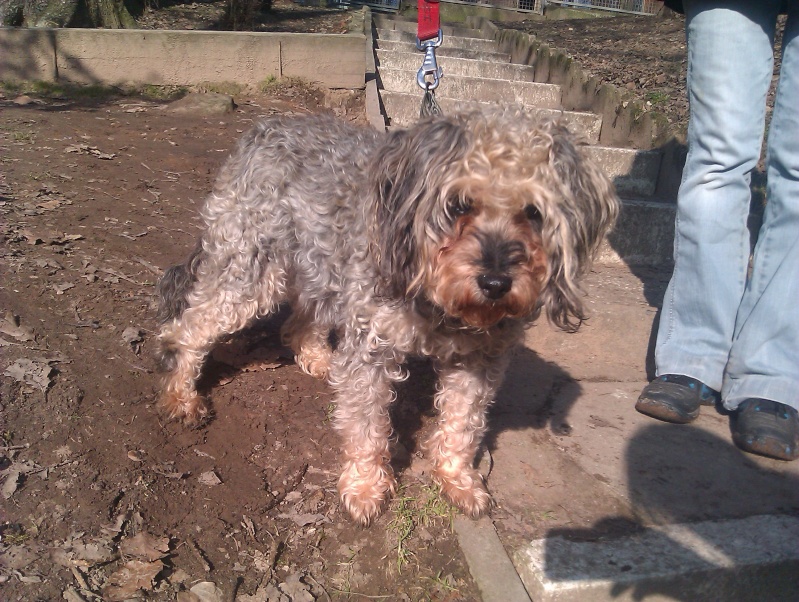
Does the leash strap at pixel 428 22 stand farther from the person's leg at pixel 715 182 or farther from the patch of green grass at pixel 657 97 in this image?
the patch of green grass at pixel 657 97

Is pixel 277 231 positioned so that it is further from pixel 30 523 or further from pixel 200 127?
Result: pixel 200 127

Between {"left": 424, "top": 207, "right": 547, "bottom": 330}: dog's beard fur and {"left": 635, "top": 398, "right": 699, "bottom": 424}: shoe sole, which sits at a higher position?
{"left": 424, "top": 207, "right": 547, "bottom": 330}: dog's beard fur

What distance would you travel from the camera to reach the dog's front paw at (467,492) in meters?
3.10

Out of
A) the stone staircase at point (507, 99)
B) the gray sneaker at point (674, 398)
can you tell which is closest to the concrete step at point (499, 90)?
the stone staircase at point (507, 99)

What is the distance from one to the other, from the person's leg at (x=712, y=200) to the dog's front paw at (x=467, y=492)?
1211mm

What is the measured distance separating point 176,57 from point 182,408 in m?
6.74

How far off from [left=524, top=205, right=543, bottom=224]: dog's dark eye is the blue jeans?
1612mm

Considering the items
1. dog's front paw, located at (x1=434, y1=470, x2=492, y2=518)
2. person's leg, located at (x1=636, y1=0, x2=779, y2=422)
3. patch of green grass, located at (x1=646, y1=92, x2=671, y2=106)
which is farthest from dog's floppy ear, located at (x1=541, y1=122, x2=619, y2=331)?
patch of green grass, located at (x1=646, y1=92, x2=671, y2=106)

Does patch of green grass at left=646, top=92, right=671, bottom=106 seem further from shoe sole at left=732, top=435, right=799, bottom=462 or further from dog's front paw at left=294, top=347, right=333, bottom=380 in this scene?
dog's front paw at left=294, top=347, right=333, bottom=380

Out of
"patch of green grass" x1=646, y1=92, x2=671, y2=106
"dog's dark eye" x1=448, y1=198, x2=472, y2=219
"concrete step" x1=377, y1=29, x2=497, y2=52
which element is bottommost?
"patch of green grass" x1=646, y1=92, x2=671, y2=106

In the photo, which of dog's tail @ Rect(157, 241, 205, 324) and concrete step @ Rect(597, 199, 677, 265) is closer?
dog's tail @ Rect(157, 241, 205, 324)

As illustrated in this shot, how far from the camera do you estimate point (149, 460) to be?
3240mm

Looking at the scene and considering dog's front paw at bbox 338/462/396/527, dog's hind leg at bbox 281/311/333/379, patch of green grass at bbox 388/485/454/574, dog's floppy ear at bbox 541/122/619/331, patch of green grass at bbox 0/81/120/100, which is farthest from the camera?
patch of green grass at bbox 0/81/120/100

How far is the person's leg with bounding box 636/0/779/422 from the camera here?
138 inches
